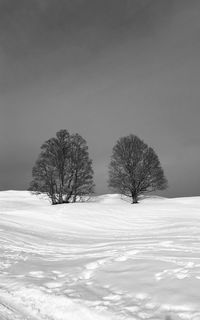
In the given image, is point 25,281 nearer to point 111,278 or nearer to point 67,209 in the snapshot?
point 111,278

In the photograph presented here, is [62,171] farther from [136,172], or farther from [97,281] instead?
[97,281]

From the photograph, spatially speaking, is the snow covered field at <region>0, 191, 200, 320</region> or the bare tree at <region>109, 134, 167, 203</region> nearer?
the snow covered field at <region>0, 191, 200, 320</region>

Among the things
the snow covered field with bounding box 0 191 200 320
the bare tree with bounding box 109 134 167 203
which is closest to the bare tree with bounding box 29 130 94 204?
the bare tree with bounding box 109 134 167 203

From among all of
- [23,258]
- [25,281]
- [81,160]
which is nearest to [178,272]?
[25,281]

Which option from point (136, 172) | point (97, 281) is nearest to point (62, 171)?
point (136, 172)

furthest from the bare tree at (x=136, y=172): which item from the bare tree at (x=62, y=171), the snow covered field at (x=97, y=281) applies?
the snow covered field at (x=97, y=281)

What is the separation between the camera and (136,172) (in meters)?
35.3

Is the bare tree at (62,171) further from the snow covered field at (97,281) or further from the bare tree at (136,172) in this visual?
the snow covered field at (97,281)

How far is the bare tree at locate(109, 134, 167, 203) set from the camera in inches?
1391

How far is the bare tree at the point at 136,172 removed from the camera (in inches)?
1391

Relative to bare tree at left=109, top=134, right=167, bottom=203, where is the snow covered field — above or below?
below

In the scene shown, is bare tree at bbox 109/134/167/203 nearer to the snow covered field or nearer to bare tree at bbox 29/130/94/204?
bare tree at bbox 29/130/94/204

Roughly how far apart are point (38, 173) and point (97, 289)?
27387 mm

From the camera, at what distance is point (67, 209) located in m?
22.3
